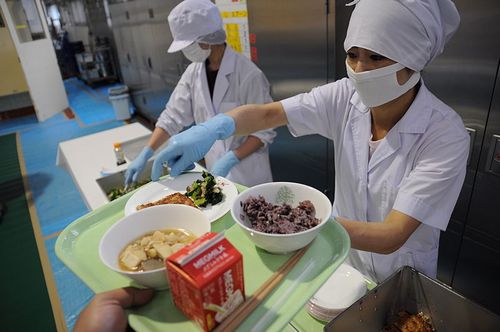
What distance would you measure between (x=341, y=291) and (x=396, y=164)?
0.49m

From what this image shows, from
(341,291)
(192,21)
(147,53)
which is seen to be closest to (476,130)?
(341,291)

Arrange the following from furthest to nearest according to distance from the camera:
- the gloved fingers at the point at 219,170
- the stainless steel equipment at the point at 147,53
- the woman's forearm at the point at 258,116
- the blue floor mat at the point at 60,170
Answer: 1. the stainless steel equipment at the point at 147,53
2. the blue floor mat at the point at 60,170
3. the gloved fingers at the point at 219,170
4. the woman's forearm at the point at 258,116

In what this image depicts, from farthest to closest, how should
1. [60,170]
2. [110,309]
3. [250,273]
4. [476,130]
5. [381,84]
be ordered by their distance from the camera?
1. [60,170]
2. [476,130]
3. [381,84]
4. [250,273]
5. [110,309]

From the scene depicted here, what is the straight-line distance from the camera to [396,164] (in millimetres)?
1200

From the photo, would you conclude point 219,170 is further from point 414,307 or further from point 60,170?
point 60,170

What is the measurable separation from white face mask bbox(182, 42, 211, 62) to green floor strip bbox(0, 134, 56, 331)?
207 centimetres

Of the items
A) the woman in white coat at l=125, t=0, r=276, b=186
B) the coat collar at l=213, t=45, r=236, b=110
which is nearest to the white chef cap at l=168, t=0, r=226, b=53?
the woman in white coat at l=125, t=0, r=276, b=186

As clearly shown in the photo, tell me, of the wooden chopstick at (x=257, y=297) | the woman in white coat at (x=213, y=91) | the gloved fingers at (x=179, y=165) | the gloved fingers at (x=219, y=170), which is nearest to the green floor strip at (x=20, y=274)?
the woman in white coat at (x=213, y=91)

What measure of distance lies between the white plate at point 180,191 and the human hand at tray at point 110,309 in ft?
1.27

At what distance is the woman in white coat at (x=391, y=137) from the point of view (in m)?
1.04

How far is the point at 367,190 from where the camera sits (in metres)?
1.29

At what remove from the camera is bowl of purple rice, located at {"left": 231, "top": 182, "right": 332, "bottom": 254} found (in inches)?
32.0

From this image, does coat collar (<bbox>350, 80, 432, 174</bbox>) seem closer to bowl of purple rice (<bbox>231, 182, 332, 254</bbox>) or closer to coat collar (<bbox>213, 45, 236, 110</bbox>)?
bowl of purple rice (<bbox>231, 182, 332, 254</bbox>)

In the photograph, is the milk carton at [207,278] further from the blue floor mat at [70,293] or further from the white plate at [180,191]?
the blue floor mat at [70,293]
